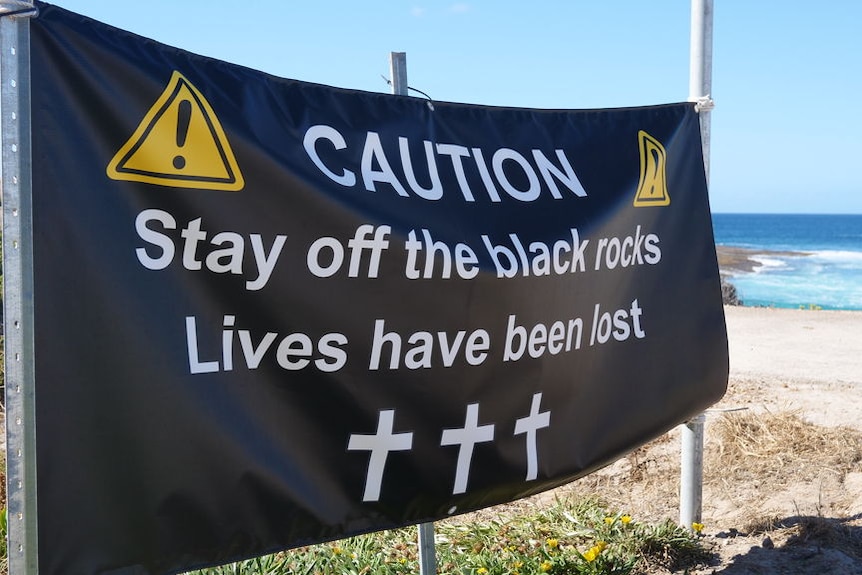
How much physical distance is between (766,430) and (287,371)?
155 inches

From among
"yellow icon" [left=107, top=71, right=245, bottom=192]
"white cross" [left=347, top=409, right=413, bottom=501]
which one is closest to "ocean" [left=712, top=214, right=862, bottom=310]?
"white cross" [left=347, top=409, right=413, bottom=501]

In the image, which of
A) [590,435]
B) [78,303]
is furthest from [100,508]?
[590,435]

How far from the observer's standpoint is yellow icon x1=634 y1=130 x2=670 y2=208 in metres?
3.65

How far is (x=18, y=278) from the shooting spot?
2045 mm

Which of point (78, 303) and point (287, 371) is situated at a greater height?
point (78, 303)

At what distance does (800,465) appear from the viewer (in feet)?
16.2

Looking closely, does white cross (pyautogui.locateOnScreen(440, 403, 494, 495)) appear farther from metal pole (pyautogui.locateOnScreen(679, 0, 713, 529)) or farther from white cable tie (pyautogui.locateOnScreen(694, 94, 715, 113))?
white cable tie (pyautogui.locateOnScreen(694, 94, 715, 113))

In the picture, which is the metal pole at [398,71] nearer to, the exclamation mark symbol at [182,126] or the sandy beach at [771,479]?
the exclamation mark symbol at [182,126]

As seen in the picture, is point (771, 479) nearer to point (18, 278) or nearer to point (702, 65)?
point (702, 65)

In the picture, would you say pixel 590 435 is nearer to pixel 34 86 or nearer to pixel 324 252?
pixel 324 252

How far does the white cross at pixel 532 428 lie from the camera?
308 cm

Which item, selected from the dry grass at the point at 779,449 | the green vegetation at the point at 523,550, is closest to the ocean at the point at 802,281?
the dry grass at the point at 779,449

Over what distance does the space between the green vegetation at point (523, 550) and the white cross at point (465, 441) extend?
735 millimetres

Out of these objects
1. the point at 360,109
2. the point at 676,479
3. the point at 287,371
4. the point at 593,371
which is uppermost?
the point at 360,109
